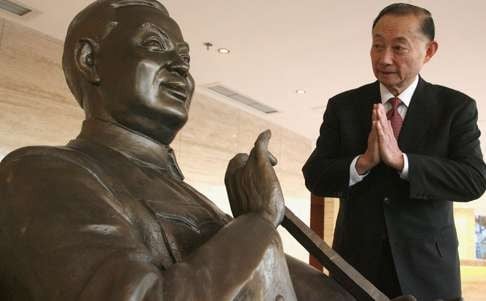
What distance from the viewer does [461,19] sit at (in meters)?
3.82

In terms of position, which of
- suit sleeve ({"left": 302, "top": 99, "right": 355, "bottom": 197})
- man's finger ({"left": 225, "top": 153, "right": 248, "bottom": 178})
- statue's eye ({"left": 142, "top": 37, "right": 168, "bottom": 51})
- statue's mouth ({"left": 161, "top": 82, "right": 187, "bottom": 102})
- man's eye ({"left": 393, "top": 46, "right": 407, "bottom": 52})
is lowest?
suit sleeve ({"left": 302, "top": 99, "right": 355, "bottom": 197})

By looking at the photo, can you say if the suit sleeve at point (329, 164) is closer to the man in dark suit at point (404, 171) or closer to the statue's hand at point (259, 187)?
the man in dark suit at point (404, 171)

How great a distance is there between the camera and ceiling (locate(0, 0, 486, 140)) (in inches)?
149

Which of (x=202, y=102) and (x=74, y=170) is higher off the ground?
(x=74, y=170)

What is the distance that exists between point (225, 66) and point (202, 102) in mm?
1089

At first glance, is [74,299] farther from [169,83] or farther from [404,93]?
[404,93]

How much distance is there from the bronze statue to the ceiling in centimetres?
262

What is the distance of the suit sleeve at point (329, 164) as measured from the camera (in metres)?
1.62

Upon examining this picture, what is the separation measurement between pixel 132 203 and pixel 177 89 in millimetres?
315

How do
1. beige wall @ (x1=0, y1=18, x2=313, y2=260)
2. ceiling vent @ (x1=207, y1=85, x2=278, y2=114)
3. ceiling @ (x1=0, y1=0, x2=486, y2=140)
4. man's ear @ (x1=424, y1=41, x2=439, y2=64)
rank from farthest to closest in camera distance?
ceiling vent @ (x1=207, y1=85, x2=278, y2=114) < beige wall @ (x1=0, y1=18, x2=313, y2=260) < ceiling @ (x1=0, y1=0, x2=486, y2=140) < man's ear @ (x1=424, y1=41, x2=439, y2=64)

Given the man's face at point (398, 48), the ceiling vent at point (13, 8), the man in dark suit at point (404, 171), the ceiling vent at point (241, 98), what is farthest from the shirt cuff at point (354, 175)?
the ceiling vent at point (241, 98)

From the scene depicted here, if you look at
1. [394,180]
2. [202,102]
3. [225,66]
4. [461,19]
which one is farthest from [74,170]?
[202,102]

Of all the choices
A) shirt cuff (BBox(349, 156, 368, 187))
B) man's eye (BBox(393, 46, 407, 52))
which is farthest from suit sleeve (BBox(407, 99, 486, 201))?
man's eye (BBox(393, 46, 407, 52))

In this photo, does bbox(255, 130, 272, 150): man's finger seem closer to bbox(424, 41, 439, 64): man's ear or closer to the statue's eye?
the statue's eye
